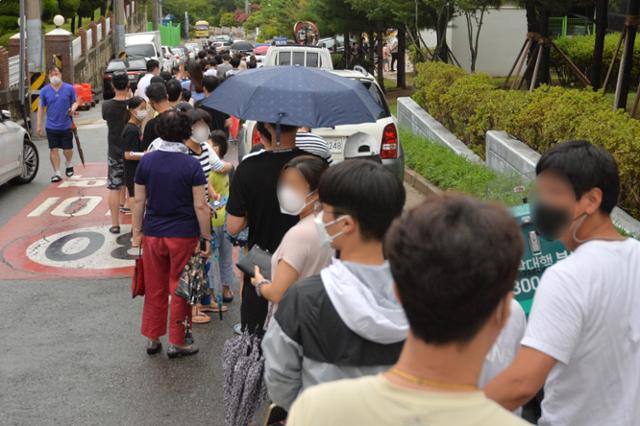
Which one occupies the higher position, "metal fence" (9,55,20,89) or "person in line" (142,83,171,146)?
"person in line" (142,83,171,146)

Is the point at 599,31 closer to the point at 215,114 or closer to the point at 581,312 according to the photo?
the point at 215,114

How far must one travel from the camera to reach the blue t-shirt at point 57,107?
14.1 meters

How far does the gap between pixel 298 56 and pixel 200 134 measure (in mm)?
13307

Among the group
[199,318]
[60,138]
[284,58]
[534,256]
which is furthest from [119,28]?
[534,256]

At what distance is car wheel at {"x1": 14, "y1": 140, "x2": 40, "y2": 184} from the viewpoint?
1448 cm

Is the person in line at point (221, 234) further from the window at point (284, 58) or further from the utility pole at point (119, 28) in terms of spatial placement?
the utility pole at point (119, 28)

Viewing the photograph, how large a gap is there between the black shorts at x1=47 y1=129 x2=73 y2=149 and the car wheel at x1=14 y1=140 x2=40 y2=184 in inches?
20.3

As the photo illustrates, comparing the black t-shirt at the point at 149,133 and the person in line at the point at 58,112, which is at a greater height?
the black t-shirt at the point at 149,133

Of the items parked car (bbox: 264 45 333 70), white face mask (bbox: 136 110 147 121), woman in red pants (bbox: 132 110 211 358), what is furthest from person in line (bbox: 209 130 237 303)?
parked car (bbox: 264 45 333 70)

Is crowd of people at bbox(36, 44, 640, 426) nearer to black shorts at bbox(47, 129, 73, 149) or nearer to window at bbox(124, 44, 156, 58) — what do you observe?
black shorts at bbox(47, 129, 73, 149)

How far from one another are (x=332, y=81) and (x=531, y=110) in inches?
215

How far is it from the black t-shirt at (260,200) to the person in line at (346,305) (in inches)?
75.3

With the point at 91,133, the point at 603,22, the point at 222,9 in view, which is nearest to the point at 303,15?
the point at 91,133

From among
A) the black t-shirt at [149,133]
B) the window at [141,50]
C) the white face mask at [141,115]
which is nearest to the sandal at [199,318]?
the black t-shirt at [149,133]
